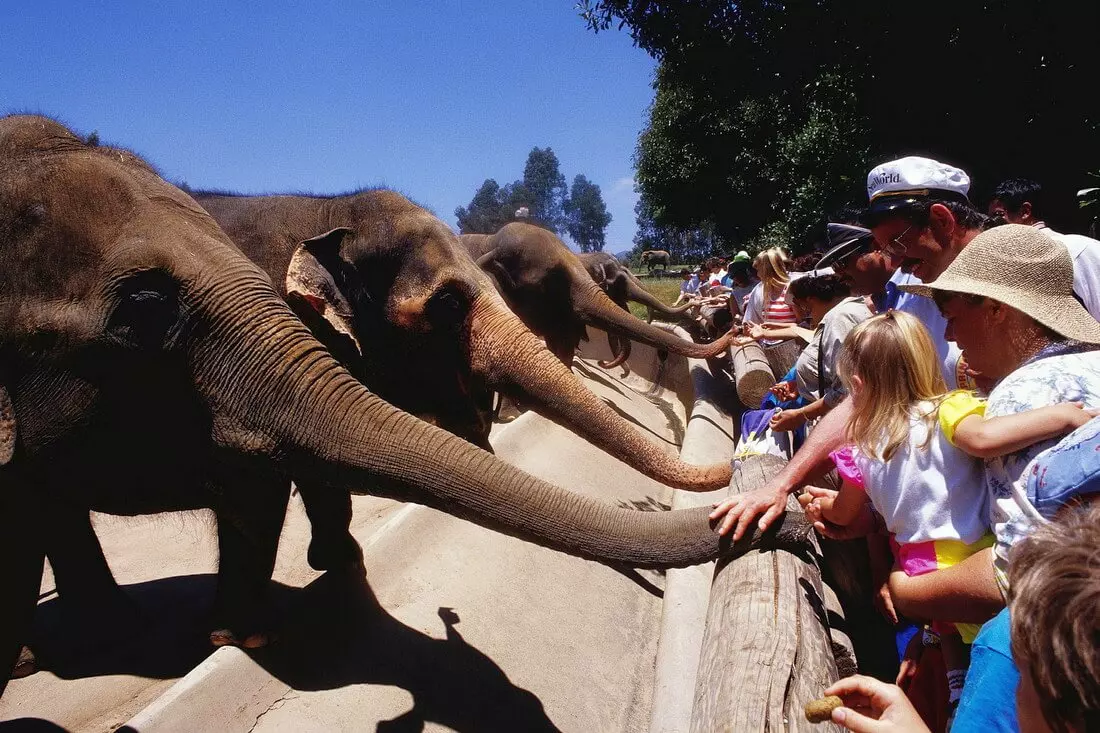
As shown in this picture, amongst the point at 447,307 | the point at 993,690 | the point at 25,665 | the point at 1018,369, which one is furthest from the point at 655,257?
the point at 993,690

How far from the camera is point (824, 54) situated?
13.0 metres

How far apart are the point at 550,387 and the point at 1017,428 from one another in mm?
2656

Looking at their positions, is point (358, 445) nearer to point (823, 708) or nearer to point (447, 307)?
point (823, 708)

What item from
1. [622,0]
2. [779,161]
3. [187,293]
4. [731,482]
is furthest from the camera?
[779,161]

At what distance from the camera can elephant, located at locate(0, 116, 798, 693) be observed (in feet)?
8.79

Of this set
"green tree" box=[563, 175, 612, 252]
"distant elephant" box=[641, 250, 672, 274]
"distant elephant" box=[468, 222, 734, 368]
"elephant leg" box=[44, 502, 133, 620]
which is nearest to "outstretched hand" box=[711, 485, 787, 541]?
"elephant leg" box=[44, 502, 133, 620]

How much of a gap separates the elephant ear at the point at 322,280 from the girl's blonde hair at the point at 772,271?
5.53 m

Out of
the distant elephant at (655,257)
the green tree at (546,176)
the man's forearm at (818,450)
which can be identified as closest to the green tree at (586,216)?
the green tree at (546,176)

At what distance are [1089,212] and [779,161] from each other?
Result: 1425cm

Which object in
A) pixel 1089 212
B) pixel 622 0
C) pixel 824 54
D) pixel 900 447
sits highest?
pixel 622 0

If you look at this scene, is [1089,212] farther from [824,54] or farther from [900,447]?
[900,447]

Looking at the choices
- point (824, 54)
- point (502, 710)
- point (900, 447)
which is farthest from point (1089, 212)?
point (502, 710)

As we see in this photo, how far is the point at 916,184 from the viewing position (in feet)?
Result: 11.6

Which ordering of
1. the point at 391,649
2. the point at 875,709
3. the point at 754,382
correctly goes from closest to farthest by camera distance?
the point at 875,709 → the point at 391,649 → the point at 754,382
